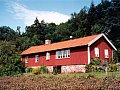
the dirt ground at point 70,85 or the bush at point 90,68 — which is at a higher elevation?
the bush at point 90,68

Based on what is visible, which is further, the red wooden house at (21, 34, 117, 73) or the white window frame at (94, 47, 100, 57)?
the white window frame at (94, 47, 100, 57)

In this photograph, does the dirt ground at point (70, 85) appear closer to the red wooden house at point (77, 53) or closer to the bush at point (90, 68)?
the bush at point (90, 68)

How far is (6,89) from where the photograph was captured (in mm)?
15844

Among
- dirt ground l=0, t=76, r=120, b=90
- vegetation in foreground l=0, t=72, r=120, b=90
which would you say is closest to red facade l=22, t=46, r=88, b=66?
vegetation in foreground l=0, t=72, r=120, b=90

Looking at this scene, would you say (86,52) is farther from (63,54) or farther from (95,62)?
(63,54)

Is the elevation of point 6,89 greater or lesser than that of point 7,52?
lesser

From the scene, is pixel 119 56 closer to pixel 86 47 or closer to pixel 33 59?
pixel 86 47

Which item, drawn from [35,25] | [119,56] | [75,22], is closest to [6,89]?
[119,56]

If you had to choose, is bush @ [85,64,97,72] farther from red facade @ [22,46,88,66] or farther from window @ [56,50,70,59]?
window @ [56,50,70,59]

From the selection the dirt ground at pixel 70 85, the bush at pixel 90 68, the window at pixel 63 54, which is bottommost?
the dirt ground at pixel 70 85

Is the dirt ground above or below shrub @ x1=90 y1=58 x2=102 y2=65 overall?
below

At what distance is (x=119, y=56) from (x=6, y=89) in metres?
33.0

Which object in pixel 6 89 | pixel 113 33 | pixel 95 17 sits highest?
pixel 95 17

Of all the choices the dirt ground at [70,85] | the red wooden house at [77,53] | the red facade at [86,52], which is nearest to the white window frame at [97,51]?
the red wooden house at [77,53]
